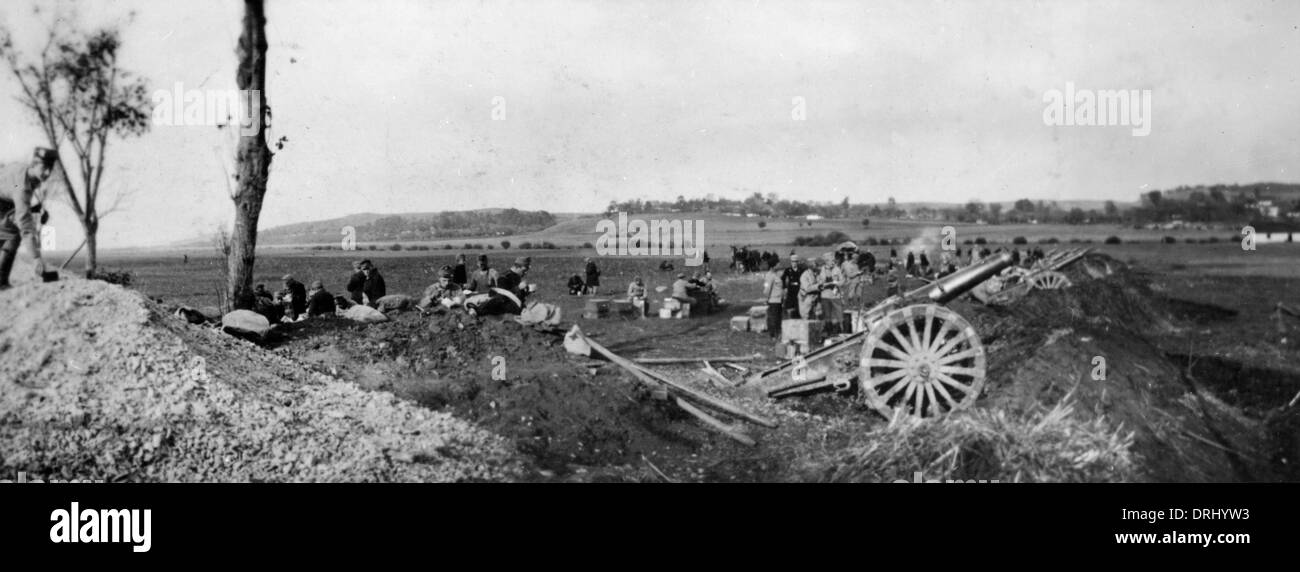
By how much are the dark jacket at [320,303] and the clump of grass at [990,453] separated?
20.9 ft

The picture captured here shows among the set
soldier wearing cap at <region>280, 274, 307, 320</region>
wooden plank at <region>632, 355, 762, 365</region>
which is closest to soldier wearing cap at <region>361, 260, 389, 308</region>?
soldier wearing cap at <region>280, 274, 307, 320</region>

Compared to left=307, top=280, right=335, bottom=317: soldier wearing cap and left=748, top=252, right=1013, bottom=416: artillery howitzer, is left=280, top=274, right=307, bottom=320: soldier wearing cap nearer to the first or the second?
left=307, top=280, right=335, bottom=317: soldier wearing cap

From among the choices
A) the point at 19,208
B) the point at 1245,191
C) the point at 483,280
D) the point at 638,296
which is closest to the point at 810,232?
the point at 638,296

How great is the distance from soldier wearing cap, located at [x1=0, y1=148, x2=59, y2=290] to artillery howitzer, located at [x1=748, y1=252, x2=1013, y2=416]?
6.50 m

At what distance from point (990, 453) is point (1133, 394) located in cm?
186

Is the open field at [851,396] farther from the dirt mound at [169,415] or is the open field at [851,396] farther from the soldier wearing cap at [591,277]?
the soldier wearing cap at [591,277]

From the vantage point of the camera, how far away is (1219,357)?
8508 millimetres

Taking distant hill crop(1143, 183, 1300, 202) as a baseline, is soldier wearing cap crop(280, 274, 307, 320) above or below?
below

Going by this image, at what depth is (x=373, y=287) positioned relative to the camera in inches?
423

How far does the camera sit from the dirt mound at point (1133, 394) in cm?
625

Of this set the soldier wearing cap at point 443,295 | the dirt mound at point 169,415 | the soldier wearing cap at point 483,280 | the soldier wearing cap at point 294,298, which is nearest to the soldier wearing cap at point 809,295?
the soldier wearing cap at point 483,280

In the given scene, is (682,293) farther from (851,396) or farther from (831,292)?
(851,396)

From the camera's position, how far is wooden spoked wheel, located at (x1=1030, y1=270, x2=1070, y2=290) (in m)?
11.7

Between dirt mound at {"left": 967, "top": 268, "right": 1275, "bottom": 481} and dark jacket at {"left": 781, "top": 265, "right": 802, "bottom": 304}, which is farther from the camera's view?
dark jacket at {"left": 781, "top": 265, "right": 802, "bottom": 304}
